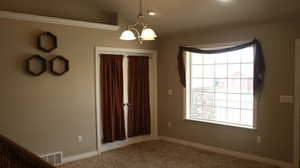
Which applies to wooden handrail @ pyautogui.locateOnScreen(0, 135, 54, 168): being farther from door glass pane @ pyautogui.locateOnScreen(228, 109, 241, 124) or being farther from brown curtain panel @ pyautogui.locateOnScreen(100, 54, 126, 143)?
door glass pane @ pyautogui.locateOnScreen(228, 109, 241, 124)

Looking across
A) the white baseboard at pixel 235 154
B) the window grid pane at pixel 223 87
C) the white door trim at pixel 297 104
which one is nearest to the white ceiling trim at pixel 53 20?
the window grid pane at pixel 223 87

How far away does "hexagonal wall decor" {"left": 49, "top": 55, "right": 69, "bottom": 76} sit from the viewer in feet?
14.6

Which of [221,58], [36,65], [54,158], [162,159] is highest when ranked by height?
[221,58]

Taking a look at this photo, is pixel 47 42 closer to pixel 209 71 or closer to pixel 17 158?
pixel 17 158

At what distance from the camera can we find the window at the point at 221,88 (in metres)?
4.80

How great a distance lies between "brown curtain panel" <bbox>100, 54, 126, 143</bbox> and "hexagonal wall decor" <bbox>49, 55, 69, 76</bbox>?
79cm

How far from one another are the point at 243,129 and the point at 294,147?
0.87 m

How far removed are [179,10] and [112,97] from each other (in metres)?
→ 2.25

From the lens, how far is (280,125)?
433cm

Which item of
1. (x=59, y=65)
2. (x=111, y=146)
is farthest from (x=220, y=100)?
(x=59, y=65)

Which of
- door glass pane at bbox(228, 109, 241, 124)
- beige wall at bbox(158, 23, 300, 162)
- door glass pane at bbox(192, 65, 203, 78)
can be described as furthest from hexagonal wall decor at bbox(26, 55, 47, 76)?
door glass pane at bbox(228, 109, 241, 124)

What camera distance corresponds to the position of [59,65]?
179 inches

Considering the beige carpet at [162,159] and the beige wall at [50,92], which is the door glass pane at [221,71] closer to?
the beige carpet at [162,159]

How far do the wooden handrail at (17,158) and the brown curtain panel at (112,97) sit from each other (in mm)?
2864
